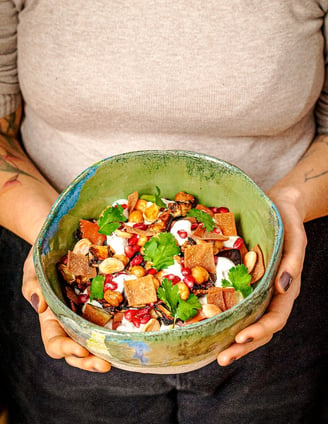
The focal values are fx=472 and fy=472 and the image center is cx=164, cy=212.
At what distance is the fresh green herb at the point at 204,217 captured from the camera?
0.90 metres

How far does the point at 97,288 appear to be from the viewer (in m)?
0.83

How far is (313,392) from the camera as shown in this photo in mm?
1241

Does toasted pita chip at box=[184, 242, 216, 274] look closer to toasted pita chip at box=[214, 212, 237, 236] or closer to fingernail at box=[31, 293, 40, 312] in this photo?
toasted pita chip at box=[214, 212, 237, 236]

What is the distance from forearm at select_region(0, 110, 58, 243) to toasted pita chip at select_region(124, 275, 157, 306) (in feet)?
1.18

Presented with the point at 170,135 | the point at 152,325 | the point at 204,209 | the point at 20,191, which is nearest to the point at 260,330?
the point at 152,325

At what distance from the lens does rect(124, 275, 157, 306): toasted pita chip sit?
2.59 ft

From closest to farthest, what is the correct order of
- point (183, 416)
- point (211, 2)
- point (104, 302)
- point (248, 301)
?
point (248, 301)
point (104, 302)
point (211, 2)
point (183, 416)

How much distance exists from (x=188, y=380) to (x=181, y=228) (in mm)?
434

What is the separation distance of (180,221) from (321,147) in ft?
1.64

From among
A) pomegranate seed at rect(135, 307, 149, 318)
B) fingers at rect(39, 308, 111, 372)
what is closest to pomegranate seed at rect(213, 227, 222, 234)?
pomegranate seed at rect(135, 307, 149, 318)

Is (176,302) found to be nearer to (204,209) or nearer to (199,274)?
(199,274)

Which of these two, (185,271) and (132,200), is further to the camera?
(132,200)

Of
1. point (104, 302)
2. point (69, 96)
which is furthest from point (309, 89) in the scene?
point (104, 302)

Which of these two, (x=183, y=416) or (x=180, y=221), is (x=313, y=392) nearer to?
(x=183, y=416)
